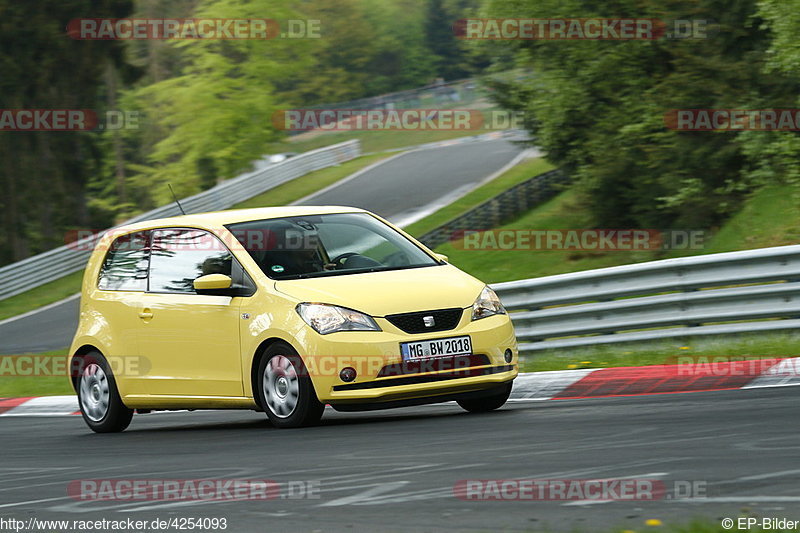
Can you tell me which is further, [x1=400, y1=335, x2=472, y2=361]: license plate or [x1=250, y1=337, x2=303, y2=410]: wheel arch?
[x1=250, y1=337, x2=303, y2=410]: wheel arch

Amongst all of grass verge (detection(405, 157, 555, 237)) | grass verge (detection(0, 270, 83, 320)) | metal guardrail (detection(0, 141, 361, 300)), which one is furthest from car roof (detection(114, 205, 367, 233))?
metal guardrail (detection(0, 141, 361, 300))

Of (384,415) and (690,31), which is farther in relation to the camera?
(690,31)

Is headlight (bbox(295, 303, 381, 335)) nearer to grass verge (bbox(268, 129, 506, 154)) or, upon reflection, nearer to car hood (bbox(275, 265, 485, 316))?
car hood (bbox(275, 265, 485, 316))

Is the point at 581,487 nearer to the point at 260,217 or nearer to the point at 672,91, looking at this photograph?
the point at 260,217

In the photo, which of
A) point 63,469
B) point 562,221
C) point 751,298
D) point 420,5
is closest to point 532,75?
point 562,221

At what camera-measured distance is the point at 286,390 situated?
9211mm

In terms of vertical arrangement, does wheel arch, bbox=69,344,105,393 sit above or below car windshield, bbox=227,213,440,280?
below

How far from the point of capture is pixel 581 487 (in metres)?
5.89

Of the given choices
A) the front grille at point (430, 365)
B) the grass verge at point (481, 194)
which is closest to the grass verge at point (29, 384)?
the front grille at point (430, 365)

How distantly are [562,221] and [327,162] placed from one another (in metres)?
18.0

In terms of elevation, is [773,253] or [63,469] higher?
[773,253]

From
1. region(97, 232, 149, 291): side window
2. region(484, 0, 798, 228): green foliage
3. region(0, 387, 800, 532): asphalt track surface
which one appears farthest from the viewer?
region(484, 0, 798, 228): green foliage

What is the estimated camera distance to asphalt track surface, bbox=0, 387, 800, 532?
5.46 meters

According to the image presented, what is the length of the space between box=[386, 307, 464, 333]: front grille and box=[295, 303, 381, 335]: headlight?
0.16 metres
